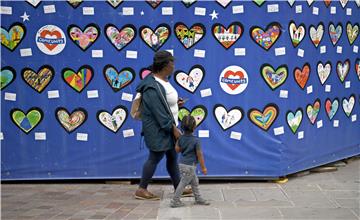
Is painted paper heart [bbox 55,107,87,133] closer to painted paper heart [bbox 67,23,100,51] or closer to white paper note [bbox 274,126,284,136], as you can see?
painted paper heart [bbox 67,23,100,51]

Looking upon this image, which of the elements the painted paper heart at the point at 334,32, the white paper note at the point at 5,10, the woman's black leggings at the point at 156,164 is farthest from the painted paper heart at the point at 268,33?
the white paper note at the point at 5,10

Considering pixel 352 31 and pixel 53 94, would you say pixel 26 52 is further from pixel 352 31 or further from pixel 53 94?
pixel 352 31

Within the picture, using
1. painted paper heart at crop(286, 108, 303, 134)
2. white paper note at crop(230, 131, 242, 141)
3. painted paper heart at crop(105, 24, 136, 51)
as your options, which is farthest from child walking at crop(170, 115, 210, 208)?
painted paper heart at crop(286, 108, 303, 134)

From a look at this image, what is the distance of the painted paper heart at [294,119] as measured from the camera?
6.72 metres

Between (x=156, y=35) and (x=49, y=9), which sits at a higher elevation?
(x=49, y=9)

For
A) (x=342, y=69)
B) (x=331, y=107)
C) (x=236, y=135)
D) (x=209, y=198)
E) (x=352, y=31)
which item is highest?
(x=352, y=31)

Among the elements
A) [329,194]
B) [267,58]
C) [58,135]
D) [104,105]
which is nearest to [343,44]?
[267,58]

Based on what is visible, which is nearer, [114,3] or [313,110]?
[114,3]

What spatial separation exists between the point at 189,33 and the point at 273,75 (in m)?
1.15

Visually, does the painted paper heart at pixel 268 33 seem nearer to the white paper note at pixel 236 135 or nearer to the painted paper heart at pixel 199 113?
the painted paper heart at pixel 199 113

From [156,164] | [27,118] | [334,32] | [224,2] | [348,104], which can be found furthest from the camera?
[348,104]

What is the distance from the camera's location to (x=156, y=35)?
21.6 feet

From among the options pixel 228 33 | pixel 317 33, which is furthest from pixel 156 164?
pixel 317 33

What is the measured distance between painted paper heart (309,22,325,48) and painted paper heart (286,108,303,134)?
928mm
